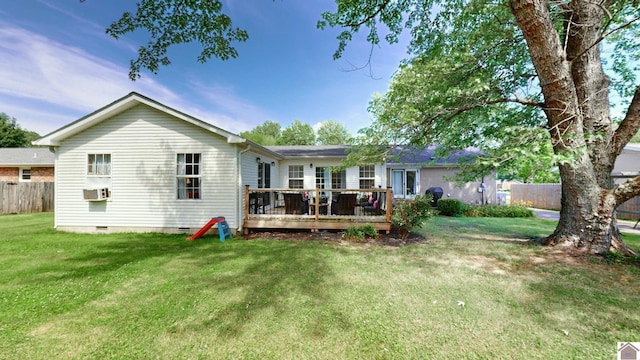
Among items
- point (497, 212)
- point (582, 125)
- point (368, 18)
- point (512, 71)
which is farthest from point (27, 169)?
point (497, 212)

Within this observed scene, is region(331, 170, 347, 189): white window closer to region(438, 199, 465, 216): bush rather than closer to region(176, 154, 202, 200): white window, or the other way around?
region(438, 199, 465, 216): bush

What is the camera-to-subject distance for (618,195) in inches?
207

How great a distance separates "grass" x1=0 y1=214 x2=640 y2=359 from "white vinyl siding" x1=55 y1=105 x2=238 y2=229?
2.04m

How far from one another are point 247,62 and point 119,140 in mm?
8811

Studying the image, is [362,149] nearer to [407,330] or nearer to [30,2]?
[407,330]

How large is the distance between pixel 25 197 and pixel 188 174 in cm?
1172

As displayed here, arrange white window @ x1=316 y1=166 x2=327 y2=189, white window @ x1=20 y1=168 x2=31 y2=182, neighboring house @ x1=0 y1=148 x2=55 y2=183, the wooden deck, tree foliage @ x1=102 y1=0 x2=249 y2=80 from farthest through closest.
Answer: white window @ x1=20 y1=168 x2=31 y2=182, neighboring house @ x1=0 y1=148 x2=55 y2=183, white window @ x1=316 y1=166 x2=327 y2=189, the wooden deck, tree foliage @ x1=102 y1=0 x2=249 y2=80

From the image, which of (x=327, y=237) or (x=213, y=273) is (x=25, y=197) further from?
(x=327, y=237)

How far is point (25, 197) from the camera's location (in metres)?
12.4

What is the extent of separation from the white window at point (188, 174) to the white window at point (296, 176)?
499 centimetres

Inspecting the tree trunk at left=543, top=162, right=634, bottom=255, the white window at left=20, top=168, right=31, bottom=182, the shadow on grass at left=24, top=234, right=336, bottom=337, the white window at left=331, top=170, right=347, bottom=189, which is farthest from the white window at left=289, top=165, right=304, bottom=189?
the white window at left=20, top=168, right=31, bottom=182

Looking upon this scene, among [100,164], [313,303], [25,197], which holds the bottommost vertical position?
[313,303]

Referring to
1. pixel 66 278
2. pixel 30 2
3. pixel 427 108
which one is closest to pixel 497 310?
pixel 427 108

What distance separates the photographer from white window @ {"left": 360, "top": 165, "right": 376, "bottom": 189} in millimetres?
11664
